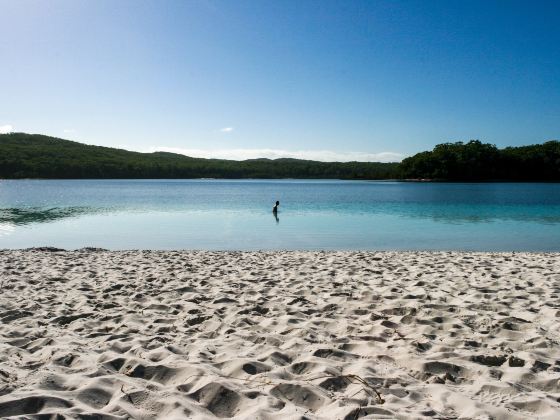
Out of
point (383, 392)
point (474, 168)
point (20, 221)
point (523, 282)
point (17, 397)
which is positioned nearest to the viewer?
point (17, 397)

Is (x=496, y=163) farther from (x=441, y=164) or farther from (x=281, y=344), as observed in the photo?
(x=281, y=344)

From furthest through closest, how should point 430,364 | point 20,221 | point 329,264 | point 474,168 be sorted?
1. point 474,168
2. point 20,221
3. point 329,264
4. point 430,364

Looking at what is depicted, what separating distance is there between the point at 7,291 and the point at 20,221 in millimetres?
24302

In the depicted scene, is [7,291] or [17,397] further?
[7,291]

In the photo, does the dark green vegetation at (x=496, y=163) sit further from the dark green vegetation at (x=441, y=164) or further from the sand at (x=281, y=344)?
the sand at (x=281, y=344)

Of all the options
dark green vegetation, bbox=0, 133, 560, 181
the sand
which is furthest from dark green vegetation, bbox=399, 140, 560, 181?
the sand

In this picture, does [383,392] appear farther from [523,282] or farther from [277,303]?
[523,282]

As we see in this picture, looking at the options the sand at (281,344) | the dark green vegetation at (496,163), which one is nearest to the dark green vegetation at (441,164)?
the dark green vegetation at (496,163)

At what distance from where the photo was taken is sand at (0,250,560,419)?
3.86m

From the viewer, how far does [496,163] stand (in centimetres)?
14650

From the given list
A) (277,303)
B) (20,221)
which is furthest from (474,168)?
(277,303)

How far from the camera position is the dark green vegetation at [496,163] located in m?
142

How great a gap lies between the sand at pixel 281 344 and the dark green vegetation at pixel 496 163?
14988 centimetres

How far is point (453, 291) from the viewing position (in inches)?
334
